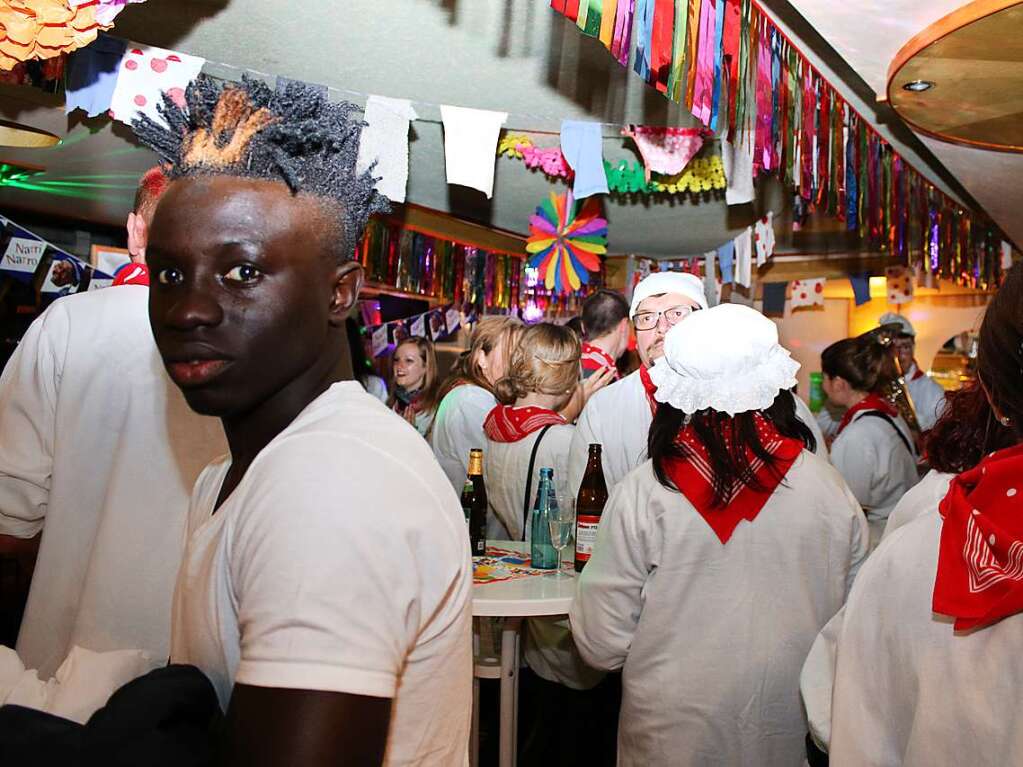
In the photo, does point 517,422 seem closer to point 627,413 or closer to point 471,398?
point 627,413

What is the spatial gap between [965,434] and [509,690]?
1537 mm

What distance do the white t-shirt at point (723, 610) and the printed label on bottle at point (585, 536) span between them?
1.72ft

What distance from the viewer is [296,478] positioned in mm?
Result: 693

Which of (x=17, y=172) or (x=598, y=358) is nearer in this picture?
(x=598, y=358)

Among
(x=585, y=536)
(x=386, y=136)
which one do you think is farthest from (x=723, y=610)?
(x=386, y=136)

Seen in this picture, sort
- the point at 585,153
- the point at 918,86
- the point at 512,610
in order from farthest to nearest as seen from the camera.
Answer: the point at 585,153, the point at 918,86, the point at 512,610

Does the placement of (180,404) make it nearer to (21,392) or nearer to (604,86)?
(21,392)

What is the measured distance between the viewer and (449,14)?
3527 mm

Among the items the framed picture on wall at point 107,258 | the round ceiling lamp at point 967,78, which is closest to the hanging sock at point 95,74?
the round ceiling lamp at point 967,78

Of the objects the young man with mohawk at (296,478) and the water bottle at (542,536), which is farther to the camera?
the water bottle at (542,536)

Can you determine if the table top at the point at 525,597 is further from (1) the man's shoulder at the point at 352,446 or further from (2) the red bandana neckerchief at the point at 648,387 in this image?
(1) the man's shoulder at the point at 352,446

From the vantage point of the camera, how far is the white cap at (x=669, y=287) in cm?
315

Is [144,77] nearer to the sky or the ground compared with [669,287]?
nearer to the sky

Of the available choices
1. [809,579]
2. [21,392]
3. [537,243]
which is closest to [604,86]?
[537,243]
